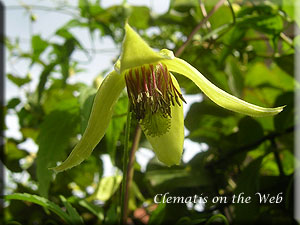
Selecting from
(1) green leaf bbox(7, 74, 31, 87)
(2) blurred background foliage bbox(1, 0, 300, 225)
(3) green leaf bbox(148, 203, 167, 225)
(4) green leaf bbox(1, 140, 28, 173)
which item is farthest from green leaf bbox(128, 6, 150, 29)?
(3) green leaf bbox(148, 203, 167, 225)

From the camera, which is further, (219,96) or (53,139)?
(53,139)

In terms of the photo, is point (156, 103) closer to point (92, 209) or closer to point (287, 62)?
point (92, 209)

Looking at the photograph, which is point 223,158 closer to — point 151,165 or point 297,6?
point 151,165

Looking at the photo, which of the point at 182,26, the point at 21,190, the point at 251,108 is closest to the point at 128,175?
the point at 251,108

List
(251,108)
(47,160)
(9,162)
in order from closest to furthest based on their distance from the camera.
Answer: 1. (251,108)
2. (47,160)
3. (9,162)

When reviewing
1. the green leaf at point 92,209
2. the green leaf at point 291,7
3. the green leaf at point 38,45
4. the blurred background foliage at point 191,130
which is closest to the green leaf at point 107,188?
the blurred background foliage at point 191,130

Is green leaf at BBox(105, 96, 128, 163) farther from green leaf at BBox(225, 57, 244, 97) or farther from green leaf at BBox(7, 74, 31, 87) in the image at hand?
green leaf at BBox(7, 74, 31, 87)

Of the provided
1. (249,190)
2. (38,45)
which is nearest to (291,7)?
(249,190)
